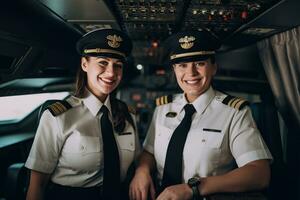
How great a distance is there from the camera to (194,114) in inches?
82.7

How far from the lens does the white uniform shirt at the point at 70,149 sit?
74.5 inches

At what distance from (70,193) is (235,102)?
131cm

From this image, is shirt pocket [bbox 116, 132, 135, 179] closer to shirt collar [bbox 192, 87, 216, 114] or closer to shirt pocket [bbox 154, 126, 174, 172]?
shirt pocket [bbox 154, 126, 174, 172]

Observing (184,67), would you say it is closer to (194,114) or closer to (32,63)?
(194,114)

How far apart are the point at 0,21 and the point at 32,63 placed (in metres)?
0.64

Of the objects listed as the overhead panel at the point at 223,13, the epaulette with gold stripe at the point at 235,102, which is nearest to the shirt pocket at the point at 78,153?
the epaulette with gold stripe at the point at 235,102

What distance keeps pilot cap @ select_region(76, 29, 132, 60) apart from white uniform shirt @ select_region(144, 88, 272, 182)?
674mm

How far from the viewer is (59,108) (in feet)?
6.54

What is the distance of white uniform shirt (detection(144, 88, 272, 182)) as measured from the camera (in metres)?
1.85

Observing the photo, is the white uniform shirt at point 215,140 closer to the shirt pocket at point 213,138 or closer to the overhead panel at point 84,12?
the shirt pocket at point 213,138

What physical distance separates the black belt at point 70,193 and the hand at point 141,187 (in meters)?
0.24

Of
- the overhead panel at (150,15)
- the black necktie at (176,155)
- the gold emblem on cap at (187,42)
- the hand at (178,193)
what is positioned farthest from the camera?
the overhead panel at (150,15)

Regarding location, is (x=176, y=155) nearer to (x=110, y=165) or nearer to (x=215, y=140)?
(x=215, y=140)

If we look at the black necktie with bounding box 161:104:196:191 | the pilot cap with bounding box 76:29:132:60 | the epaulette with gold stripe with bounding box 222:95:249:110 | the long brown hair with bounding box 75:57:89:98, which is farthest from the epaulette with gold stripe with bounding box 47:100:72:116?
the epaulette with gold stripe with bounding box 222:95:249:110
